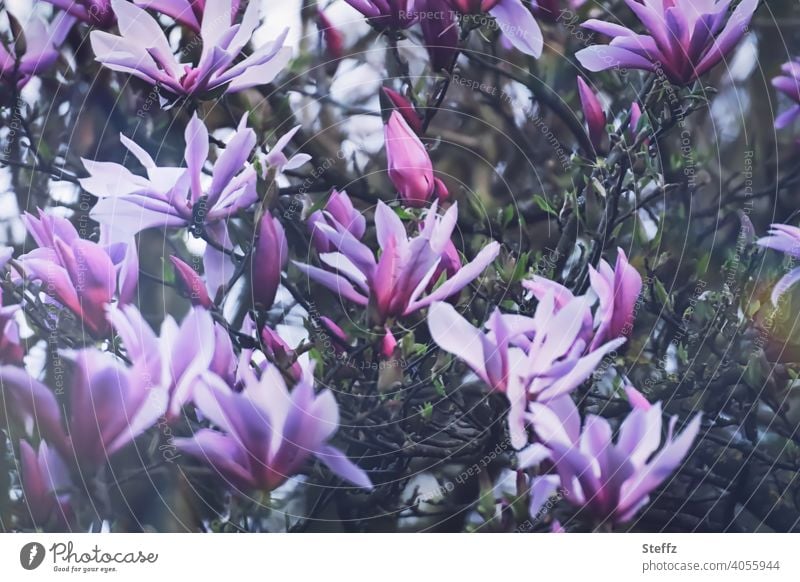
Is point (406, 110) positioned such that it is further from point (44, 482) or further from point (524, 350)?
point (44, 482)

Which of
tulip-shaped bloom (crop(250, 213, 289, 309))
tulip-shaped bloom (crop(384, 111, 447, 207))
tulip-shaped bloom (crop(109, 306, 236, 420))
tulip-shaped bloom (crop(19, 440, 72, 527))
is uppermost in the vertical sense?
tulip-shaped bloom (crop(384, 111, 447, 207))

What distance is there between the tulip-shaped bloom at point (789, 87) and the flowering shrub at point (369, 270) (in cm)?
4

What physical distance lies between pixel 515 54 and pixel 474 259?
0.40 feet

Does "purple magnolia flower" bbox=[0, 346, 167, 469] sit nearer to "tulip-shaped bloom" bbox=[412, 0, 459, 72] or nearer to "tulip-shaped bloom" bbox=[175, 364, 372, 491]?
"tulip-shaped bloom" bbox=[175, 364, 372, 491]

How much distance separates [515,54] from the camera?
1.58ft

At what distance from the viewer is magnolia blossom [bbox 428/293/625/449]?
46cm

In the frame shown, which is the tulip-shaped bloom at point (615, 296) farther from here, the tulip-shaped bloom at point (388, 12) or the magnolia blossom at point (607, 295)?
the tulip-shaped bloom at point (388, 12)

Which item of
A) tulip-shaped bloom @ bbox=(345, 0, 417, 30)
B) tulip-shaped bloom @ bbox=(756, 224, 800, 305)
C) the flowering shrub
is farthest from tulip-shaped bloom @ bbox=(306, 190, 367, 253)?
tulip-shaped bloom @ bbox=(756, 224, 800, 305)

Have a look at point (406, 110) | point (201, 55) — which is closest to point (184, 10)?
point (201, 55)

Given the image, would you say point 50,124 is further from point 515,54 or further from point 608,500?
point 608,500

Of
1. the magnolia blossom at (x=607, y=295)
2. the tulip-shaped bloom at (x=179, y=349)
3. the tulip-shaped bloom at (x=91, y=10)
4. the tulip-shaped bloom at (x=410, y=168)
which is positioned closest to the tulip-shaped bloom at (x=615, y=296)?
the magnolia blossom at (x=607, y=295)

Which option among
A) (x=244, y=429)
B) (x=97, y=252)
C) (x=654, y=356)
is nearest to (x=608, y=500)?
(x=654, y=356)

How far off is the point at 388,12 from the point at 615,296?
21cm

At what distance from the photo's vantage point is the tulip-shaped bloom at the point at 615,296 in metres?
0.47
